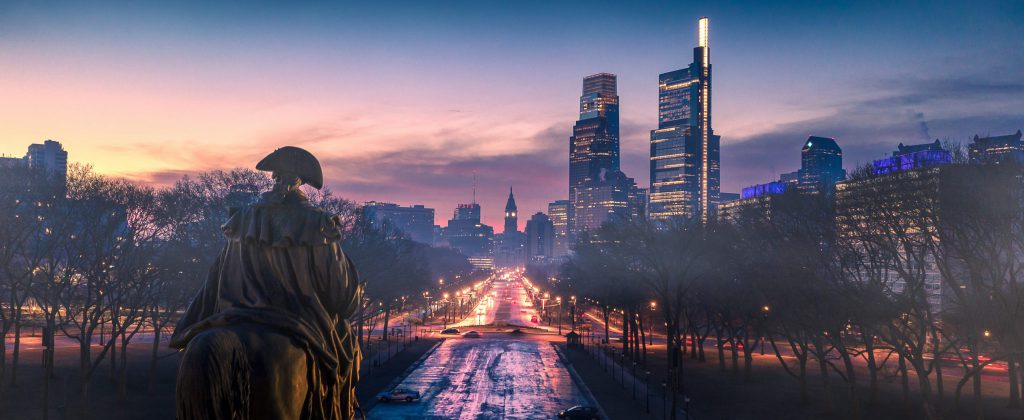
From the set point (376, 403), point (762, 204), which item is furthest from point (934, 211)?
point (376, 403)

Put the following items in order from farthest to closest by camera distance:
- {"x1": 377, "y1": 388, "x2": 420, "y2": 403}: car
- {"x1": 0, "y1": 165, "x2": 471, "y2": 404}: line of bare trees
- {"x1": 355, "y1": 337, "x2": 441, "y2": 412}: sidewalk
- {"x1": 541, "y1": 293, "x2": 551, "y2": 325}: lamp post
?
{"x1": 541, "y1": 293, "x2": 551, "y2": 325}: lamp post, {"x1": 355, "y1": 337, "x2": 441, "y2": 412}: sidewalk, {"x1": 377, "y1": 388, "x2": 420, "y2": 403}: car, {"x1": 0, "y1": 165, "x2": 471, "y2": 404}: line of bare trees

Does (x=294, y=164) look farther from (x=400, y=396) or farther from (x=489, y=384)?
(x=489, y=384)

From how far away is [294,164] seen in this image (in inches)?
376

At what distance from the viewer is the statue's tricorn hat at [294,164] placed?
9.48 meters

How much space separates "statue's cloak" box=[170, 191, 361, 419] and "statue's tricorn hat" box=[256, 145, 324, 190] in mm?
361

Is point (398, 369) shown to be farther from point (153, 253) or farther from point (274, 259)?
point (274, 259)

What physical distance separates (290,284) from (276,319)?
2.05 feet

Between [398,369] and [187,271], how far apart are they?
22148mm

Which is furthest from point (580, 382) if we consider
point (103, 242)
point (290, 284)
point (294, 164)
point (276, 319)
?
point (276, 319)

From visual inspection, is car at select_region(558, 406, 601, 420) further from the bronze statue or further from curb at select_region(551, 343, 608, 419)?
the bronze statue

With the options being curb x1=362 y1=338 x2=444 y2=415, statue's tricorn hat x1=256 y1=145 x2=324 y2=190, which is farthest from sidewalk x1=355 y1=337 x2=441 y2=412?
statue's tricorn hat x1=256 y1=145 x2=324 y2=190

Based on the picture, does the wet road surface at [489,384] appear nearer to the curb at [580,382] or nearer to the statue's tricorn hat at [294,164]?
the curb at [580,382]

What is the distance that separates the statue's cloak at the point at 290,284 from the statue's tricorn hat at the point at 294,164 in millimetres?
361

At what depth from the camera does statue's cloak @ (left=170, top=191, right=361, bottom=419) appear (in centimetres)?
845
